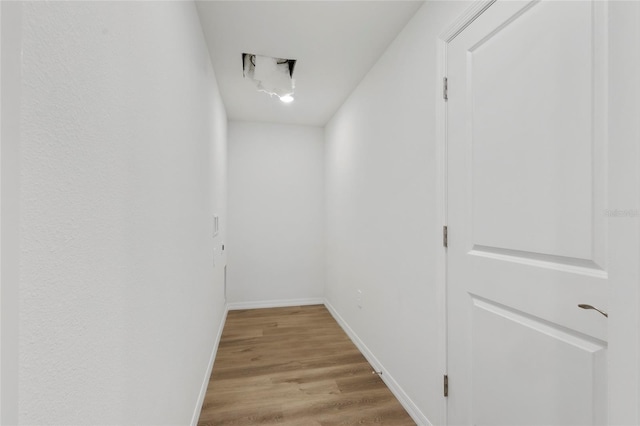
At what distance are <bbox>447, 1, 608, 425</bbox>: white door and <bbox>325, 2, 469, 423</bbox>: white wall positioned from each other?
0.16m

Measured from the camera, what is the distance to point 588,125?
0.88 meters

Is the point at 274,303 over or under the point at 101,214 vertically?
under

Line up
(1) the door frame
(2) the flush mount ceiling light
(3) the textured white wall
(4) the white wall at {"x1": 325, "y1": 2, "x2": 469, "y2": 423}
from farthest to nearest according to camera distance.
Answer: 1. (2) the flush mount ceiling light
2. (4) the white wall at {"x1": 325, "y1": 2, "x2": 469, "y2": 423}
3. (1) the door frame
4. (3) the textured white wall

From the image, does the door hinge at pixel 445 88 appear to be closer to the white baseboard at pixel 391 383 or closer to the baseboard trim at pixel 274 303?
the white baseboard at pixel 391 383

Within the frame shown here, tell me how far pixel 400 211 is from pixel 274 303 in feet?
8.32

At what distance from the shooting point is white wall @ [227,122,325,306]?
12.2ft

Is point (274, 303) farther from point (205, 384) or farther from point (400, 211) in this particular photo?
point (400, 211)

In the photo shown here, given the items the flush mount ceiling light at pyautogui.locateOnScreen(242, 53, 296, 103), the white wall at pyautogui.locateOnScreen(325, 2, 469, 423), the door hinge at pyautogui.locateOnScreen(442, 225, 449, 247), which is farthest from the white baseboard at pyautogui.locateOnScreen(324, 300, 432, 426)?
the flush mount ceiling light at pyautogui.locateOnScreen(242, 53, 296, 103)

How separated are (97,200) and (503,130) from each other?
54.3 inches

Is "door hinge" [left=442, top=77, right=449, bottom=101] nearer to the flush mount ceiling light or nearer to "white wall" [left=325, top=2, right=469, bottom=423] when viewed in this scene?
"white wall" [left=325, top=2, right=469, bottom=423]

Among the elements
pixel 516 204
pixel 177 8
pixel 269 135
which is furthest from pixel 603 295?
pixel 269 135

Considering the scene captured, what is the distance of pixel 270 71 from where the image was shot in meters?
2.31

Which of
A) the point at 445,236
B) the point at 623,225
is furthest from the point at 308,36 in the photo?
the point at 623,225

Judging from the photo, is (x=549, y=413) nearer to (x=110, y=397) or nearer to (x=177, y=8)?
(x=110, y=397)
